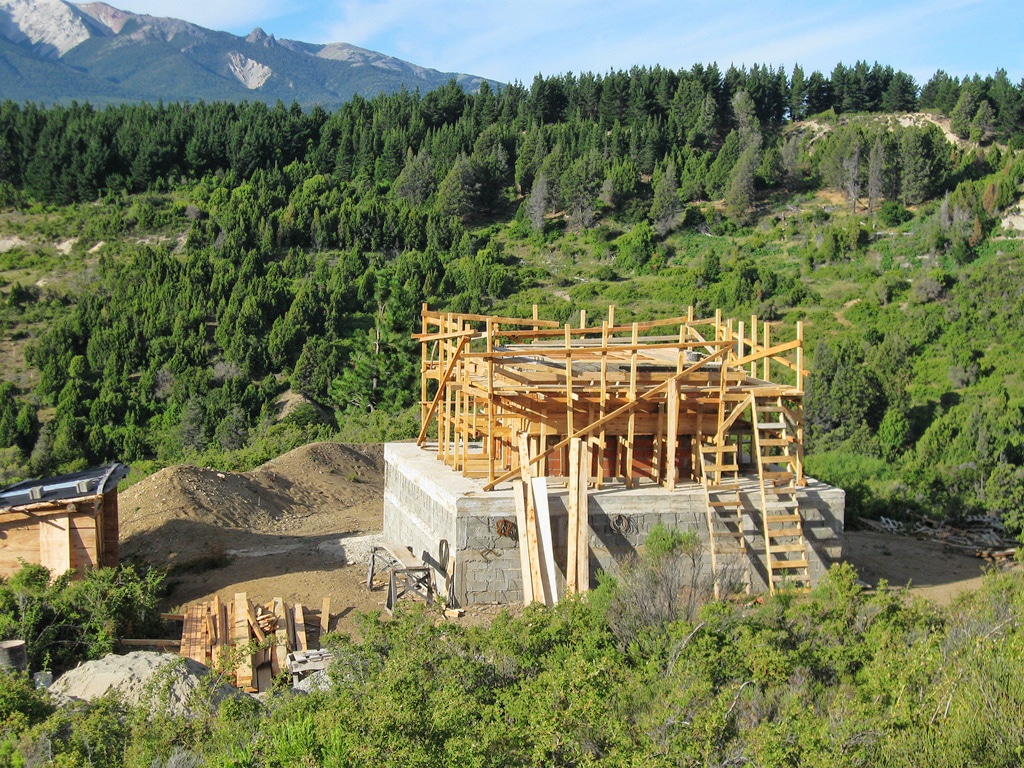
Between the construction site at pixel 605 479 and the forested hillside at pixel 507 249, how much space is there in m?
6.77

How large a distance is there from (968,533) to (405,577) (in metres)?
11.2

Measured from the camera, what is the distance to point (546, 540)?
12.1 meters

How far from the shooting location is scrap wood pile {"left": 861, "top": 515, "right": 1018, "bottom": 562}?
56.1ft

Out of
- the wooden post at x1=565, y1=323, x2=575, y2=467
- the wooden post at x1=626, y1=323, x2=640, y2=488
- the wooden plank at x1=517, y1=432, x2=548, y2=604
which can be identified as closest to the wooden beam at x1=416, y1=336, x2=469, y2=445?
the wooden post at x1=565, y1=323, x2=575, y2=467

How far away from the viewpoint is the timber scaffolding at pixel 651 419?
12.8m

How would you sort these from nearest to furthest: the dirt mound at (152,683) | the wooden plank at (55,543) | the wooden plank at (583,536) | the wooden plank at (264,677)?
the dirt mound at (152,683)
the wooden plank at (264,677)
the wooden plank at (583,536)
the wooden plank at (55,543)

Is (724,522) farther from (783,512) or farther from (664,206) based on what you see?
(664,206)

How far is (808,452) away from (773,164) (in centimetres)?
3291

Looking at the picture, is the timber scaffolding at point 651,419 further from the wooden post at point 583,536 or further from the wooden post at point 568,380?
the wooden post at point 583,536

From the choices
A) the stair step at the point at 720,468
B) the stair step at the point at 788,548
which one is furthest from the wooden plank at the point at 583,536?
the stair step at the point at 788,548

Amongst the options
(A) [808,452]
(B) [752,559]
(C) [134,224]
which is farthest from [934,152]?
(B) [752,559]

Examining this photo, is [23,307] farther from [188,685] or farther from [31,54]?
[31,54]

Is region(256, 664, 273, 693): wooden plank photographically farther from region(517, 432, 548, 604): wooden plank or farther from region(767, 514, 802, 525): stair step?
region(767, 514, 802, 525): stair step

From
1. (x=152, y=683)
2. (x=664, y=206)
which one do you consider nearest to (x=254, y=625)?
(x=152, y=683)
